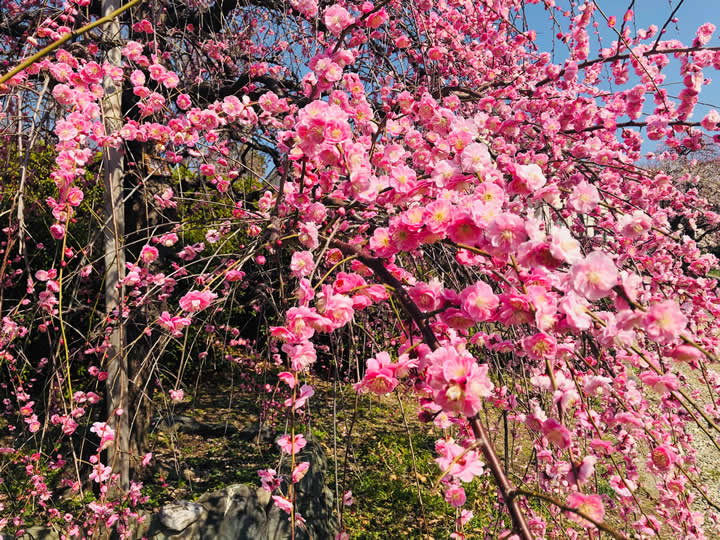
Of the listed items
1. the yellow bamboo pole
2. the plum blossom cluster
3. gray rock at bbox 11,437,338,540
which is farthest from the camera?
gray rock at bbox 11,437,338,540

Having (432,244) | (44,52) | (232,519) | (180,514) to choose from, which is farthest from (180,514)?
(44,52)

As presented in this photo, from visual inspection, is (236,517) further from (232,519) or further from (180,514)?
(180,514)

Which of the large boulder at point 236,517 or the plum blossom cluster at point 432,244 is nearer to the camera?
the plum blossom cluster at point 432,244

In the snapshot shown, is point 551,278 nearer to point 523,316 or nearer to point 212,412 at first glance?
point 523,316

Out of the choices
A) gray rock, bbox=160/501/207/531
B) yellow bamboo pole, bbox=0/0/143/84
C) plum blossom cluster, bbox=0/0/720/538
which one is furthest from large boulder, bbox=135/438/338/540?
yellow bamboo pole, bbox=0/0/143/84

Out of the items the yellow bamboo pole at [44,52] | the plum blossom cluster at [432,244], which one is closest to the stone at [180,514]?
the plum blossom cluster at [432,244]

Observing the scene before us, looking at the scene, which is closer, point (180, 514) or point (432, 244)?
point (432, 244)

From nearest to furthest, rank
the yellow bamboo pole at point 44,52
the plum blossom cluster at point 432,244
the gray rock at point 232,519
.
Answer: the yellow bamboo pole at point 44,52 < the plum blossom cluster at point 432,244 < the gray rock at point 232,519

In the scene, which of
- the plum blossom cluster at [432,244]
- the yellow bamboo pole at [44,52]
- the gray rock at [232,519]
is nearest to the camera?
the yellow bamboo pole at [44,52]

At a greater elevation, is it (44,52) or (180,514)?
(44,52)

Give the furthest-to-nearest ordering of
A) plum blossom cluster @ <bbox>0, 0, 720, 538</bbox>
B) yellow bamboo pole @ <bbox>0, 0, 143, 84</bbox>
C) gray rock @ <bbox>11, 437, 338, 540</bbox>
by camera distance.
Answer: gray rock @ <bbox>11, 437, 338, 540</bbox>, plum blossom cluster @ <bbox>0, 0, 720, 538</bbox>, yellow bamboo pole @ <bbox>0, 0, 143, 84</bbox>

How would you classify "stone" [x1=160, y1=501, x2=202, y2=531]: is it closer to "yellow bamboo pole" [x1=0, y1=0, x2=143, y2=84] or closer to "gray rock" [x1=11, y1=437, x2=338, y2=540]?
"gray rock" [x1=11, y1=437, x2=338, y2=540]

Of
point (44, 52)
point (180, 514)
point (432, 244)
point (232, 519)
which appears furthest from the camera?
point (232, 519)

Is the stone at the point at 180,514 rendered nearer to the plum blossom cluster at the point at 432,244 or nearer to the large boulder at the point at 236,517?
the large boulder at the point at 236,517
